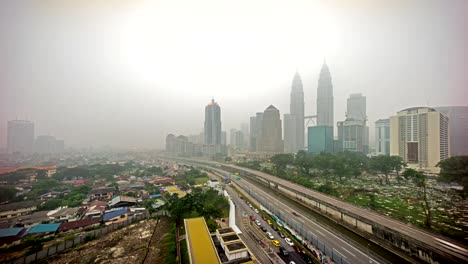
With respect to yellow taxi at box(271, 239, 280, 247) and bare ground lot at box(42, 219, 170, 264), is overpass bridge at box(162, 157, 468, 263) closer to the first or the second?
yellow taxi at box(271, 239, 280, 247)

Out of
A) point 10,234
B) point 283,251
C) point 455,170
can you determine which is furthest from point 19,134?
point 455,170

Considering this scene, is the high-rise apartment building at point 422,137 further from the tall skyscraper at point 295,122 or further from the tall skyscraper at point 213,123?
the tall skyscraper at point 213,123

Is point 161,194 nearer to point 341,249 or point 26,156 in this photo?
point 341,249

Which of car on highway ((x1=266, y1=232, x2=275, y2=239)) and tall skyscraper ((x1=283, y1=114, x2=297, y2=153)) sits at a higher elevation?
tall skyscraper ((x1=283, y1=114, x2=297, y2=153))

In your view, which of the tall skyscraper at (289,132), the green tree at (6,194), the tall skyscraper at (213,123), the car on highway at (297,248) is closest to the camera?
the car on highway at (297,248)

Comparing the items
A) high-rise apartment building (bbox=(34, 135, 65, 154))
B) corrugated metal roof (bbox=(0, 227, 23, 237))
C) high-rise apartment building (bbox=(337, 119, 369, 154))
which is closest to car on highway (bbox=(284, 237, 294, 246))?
corrugated metal roof (bbox=(0, 227, 23, 237))

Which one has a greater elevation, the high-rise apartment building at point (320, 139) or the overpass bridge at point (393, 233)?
the high-rise apartment building at point (320, 139)

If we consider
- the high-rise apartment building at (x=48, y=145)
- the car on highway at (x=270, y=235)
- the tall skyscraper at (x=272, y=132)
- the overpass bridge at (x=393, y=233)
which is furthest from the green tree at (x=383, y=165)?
the high-rise apartment building at (x=48, y=145)
